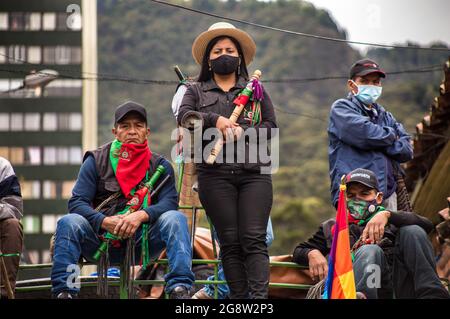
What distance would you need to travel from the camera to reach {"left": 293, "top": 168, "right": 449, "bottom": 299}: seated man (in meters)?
7.49

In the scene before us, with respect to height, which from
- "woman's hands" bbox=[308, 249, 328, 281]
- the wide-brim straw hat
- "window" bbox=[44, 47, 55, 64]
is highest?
"window" bbox=[44, 47, 55, 64]

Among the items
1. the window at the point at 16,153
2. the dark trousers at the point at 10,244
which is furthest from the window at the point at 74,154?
the dark trousers at the point at 10,244

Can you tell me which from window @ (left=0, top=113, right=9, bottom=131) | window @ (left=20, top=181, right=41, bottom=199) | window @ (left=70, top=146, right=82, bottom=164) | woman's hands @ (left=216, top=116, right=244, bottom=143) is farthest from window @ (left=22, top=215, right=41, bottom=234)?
woman's hands @ (left=216, top=116, right=244, bottom=143)

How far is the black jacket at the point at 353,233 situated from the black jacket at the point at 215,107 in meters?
0.80

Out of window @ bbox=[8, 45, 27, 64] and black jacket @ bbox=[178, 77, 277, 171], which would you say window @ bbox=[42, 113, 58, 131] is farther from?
black jacket @ bbox=[178, 77, 277, 171]

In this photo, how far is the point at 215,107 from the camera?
7.90m

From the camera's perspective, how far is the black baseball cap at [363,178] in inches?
310

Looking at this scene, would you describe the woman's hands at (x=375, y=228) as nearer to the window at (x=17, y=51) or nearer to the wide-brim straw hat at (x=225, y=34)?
the wide-brim straw hat at (x=225, y=34)

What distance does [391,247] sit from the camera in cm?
789

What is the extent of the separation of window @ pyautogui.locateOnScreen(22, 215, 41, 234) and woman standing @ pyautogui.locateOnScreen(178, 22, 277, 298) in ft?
155

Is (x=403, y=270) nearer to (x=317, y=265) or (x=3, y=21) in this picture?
(x=317, y=265)

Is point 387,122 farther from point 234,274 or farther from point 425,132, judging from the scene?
point 425,132

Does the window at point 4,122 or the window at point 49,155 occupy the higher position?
the window at point 4,122
